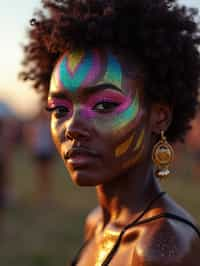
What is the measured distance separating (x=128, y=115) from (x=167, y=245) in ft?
2.32

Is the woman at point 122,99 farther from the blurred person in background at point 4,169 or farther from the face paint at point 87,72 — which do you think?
the blurred person in background at point 4,169

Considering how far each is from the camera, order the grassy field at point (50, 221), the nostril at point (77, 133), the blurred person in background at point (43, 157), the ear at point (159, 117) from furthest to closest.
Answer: the blurred person in background at point (43, 157)
the grassy field at point (50, 221)
the ear at point (159, 117)
the nostril at point (77, 133)

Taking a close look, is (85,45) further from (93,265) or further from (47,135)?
(47,135)

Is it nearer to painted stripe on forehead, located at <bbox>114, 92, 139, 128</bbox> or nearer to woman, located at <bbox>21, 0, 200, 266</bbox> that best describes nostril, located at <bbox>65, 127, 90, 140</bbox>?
woman, located at <bbox>21, 0, 200, 266</bbox>

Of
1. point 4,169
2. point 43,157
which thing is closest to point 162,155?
point 4,169

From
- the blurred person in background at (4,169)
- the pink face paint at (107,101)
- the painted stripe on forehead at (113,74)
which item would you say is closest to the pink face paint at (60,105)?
the pink face paint at (107,101)

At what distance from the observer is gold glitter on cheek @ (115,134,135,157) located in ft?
8.97

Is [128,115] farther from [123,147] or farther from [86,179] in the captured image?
[86,179]

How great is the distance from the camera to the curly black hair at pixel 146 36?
9.18 ft

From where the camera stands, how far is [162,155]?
2906 mm

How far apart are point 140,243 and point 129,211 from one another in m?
0.43

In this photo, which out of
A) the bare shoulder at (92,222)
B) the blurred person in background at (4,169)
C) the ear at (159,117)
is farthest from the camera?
the blurred person in background at (4,169)

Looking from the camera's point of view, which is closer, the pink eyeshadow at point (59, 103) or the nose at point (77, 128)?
the nose at point (77, 128)

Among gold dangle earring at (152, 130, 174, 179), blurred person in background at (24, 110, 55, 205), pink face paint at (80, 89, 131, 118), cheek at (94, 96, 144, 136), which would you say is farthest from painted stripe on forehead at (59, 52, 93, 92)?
blurred person in background at (24, 110, 55, 205)
